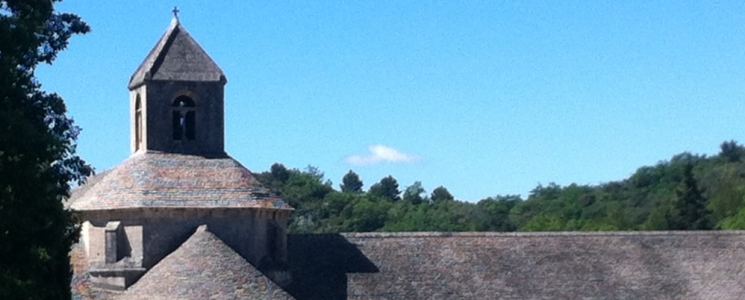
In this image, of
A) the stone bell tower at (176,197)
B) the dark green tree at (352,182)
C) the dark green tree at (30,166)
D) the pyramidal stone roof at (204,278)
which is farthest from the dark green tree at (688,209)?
the dark green tree at (352,182)

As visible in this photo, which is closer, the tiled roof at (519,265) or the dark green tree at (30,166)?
the dark green tree at (30,166)

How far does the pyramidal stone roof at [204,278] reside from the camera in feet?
109

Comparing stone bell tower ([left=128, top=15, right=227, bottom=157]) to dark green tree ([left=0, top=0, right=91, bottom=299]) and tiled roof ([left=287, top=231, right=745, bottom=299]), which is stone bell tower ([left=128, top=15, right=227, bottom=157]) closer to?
tiled roof ([left=287, top=231, right=745, bottom=299])

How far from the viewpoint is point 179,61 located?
37.5 metres

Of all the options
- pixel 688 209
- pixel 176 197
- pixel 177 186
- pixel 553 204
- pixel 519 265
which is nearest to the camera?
pixel 176 197

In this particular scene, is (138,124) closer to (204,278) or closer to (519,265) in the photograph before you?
(204,278)

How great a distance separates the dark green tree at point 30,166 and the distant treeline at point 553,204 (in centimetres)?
4353

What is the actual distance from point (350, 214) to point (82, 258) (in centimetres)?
6258

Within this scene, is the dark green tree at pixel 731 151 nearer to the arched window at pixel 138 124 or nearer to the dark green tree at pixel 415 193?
the dark green tree at pixel 415 193

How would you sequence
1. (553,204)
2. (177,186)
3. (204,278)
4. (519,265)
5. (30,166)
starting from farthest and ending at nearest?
(553,204)
(519,265)
(177,186)
(204,278)
(30,166)

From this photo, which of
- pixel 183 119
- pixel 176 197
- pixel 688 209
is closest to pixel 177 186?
pixel 176 197

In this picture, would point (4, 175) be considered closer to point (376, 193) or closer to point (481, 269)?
point (481, 269)

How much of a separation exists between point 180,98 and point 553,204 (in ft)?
228

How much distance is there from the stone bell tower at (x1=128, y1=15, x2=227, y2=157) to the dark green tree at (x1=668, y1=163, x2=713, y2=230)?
3555 centimetres
